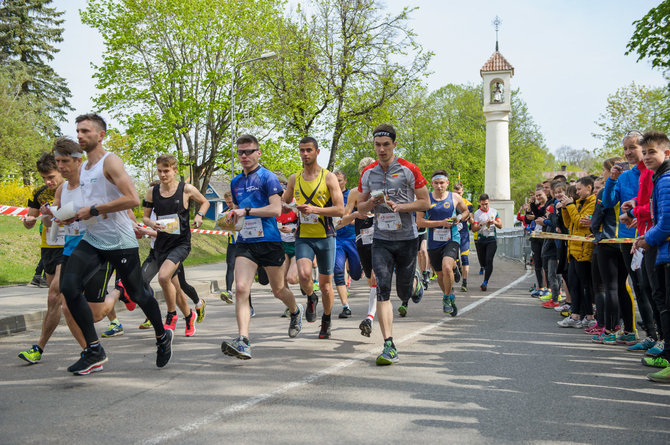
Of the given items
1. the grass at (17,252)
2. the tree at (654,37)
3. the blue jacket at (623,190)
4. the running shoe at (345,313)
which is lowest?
the running shoe at (345,313)

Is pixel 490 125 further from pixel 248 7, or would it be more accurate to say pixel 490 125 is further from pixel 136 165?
pixel 136 165

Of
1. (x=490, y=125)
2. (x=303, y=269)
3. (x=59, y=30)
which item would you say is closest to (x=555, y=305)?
(x=303, y=269)

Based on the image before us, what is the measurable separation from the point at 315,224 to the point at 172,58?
28470 mm

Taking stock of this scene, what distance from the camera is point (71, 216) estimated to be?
526 centimetres

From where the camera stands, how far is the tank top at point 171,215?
24.2ft

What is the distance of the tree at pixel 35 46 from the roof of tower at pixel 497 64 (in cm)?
3139

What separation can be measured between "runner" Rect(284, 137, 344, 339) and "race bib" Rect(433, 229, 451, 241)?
3254 mm

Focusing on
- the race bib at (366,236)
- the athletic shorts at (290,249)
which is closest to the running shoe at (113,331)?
the athletic shorts at (290,249)

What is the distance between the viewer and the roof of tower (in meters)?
43.5

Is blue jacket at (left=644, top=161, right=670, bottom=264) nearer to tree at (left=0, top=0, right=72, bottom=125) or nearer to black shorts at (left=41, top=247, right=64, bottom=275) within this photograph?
black shorts at (left=41, top=247, right=64, bottom=275)

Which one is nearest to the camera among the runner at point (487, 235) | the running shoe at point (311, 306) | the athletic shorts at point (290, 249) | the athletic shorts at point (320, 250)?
the athletic shorts at point (320, 250)

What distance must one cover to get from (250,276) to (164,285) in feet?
4.94

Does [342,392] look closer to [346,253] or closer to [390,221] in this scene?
[390,221]

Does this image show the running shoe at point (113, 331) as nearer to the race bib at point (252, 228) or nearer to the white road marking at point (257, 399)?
the race bib at point (252, 228)
